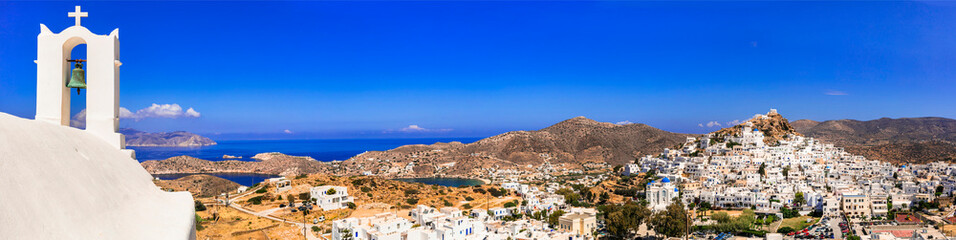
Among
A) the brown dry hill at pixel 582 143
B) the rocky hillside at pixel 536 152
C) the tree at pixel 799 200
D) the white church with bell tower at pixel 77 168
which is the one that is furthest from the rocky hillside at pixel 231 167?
the white church with bell tower at pixel 77 168

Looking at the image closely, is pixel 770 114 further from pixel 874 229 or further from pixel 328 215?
pixel 328 215

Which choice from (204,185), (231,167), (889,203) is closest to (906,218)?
(889,203)

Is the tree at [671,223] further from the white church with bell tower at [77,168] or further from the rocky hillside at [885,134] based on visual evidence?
the rocky hillside at [885,134]

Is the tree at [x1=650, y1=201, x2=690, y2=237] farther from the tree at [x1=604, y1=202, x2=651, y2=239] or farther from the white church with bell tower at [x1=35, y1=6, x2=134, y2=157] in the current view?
the white church with bell tower at [x1=35, y1=6, x2=134, y2=157]

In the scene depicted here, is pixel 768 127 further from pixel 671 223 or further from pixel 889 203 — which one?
pixel 671 223

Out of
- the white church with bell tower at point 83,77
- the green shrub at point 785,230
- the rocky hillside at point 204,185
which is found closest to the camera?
the white church with bell tower at point 83,77
